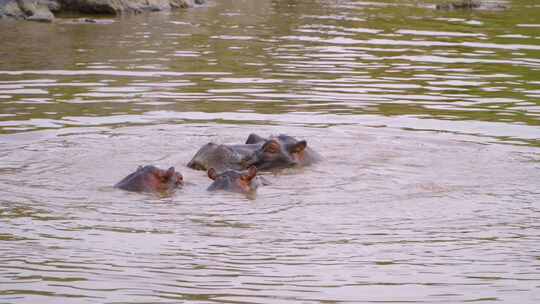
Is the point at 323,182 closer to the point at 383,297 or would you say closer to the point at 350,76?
the point at 383,297

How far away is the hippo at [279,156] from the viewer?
9227mm

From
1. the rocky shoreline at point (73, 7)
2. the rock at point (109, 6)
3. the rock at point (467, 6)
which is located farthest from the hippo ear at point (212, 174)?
the rock at point (467, 6)

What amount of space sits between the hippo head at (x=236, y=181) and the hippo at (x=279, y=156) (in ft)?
2.86

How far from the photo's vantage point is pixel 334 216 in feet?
24.5

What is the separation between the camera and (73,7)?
22.3 m

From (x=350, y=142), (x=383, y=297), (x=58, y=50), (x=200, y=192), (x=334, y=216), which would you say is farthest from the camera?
(x=58, y=50)

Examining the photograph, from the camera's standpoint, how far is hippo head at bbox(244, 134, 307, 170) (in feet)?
30.3

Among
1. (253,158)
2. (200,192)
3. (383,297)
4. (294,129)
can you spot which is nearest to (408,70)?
(294,129)

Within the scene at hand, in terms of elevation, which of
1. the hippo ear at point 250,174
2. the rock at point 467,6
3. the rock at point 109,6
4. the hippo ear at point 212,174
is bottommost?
the rock at point 467,6

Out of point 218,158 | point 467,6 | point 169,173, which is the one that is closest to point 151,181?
point 169,173

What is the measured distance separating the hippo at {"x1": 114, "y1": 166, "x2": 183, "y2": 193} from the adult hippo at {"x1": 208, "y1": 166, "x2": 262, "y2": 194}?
0.29 m

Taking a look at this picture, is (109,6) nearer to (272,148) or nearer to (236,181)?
(272,148)

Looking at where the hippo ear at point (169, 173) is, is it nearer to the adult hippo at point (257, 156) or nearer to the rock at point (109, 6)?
the adult hippo at point (257, 156)

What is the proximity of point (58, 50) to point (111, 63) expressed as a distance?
1.64m
